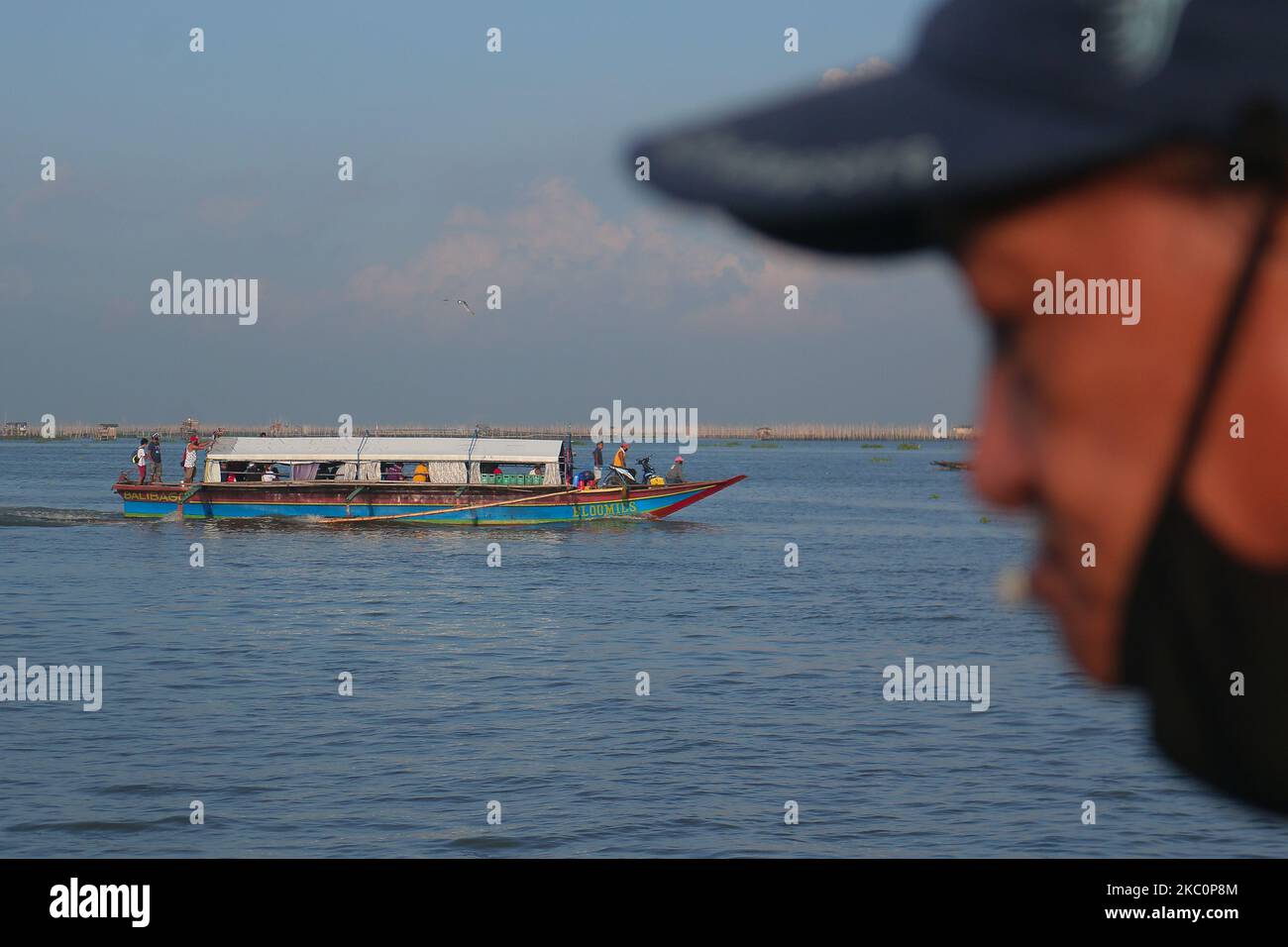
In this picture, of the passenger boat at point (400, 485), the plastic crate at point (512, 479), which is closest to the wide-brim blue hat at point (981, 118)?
the passenger boat at point (400, 485)

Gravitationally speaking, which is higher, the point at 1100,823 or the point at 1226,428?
the point at 1226,428

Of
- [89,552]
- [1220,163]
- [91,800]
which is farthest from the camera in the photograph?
[89,552]

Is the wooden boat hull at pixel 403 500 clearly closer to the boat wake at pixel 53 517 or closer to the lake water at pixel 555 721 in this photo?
the lake water at pixel 555 721

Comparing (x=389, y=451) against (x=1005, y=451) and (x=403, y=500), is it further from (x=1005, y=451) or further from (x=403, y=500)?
(x=1005, y=451)

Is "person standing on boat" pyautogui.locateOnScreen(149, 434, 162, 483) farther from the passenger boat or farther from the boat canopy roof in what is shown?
the boat canopy roof

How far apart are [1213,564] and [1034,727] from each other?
926 inches

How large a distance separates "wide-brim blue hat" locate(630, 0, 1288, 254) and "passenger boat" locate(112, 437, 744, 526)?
47.9m

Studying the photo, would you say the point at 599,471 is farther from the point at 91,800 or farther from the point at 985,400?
the point at 985,400

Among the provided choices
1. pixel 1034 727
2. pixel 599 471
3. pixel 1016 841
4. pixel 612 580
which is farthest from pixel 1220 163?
pixel 599 471

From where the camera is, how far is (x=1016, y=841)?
17125mm

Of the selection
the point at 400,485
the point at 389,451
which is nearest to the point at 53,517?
the point at 389,451

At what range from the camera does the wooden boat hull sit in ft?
162
